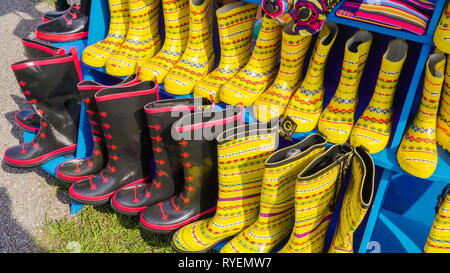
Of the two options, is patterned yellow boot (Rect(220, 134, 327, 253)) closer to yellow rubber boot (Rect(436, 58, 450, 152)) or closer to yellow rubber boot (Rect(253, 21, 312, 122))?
yellow rubber boot (Rect(253, 21, 312, 122))

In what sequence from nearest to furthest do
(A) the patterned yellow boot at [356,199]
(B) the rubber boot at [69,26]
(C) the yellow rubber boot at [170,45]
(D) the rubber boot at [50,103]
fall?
(A) the patterned yellow boot at [356,199] → (C) the yellow rubber boot at [170,45] → (D) the rubber boot at [50,103] → (B) the rubber boot at [69,26]

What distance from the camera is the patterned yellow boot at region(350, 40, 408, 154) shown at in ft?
4.97

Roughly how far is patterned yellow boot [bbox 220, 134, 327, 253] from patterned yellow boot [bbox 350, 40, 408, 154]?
5.6 inches

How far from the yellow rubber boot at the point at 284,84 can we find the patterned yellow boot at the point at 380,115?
30 centimetres

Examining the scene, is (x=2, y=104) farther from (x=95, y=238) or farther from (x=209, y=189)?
(x=209, y=189)

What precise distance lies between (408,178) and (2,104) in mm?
2698

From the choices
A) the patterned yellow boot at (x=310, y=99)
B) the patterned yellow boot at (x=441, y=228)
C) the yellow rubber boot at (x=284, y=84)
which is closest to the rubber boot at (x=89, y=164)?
the yellow rubber boot at (x=284, y=84)

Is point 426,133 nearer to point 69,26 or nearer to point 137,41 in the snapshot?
point 137,41

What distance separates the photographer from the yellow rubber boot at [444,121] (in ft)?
4.92

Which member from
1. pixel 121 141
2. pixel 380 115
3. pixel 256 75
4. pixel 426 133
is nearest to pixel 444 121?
pixel 426 133

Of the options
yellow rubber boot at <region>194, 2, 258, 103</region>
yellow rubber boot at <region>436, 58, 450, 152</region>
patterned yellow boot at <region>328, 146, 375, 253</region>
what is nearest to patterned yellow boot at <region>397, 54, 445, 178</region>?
yellow rubber boot at <region>436, 58, 450, 152</region>

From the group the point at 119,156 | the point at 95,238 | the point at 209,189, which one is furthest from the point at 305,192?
the point at 95,238

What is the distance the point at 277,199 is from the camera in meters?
1.63

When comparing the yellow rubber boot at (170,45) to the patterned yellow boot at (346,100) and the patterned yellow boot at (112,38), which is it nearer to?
the patterned yellow boot at (112,38)
